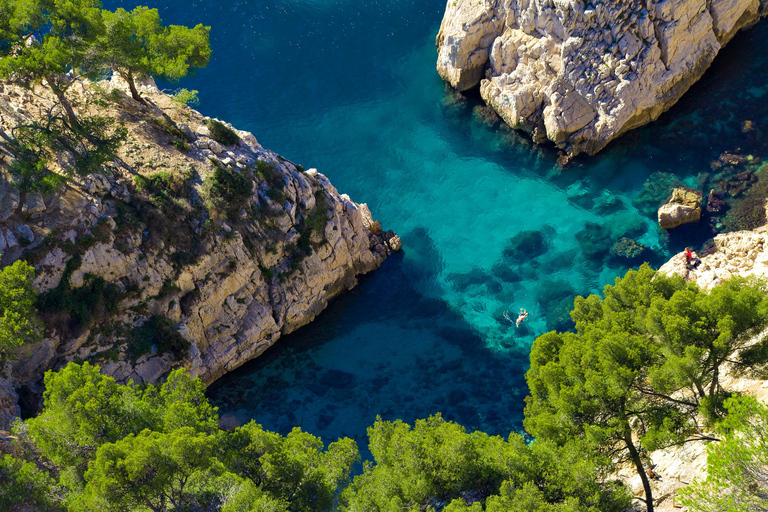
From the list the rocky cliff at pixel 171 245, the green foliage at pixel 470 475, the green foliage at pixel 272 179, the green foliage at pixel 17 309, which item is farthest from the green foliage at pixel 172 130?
the green foliage at pixel 470 475

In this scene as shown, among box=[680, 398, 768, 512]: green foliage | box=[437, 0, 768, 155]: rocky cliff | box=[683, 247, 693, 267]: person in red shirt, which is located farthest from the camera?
box=[437, 0, 768, 155]: rocky cliff

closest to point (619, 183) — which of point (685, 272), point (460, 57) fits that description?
point (685, 272)

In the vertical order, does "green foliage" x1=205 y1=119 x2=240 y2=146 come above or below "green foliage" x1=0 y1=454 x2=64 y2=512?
above

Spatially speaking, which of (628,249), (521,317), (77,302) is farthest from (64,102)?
(628,249)

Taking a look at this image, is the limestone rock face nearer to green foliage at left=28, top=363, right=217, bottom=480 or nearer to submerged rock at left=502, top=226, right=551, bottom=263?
submerged rock at left=502, top=226, right=551, bottom=263

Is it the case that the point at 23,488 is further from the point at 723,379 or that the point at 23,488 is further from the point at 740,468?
the point at 723,379

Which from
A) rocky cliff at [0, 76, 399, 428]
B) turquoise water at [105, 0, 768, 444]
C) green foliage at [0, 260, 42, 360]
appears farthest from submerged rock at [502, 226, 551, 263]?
green foliage at [0, 260, 42, 360]
